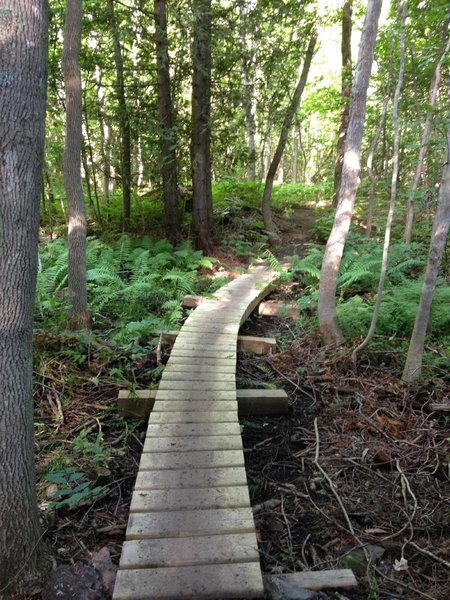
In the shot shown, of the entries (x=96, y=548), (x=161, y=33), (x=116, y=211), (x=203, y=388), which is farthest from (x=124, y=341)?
(x=116, y=211)

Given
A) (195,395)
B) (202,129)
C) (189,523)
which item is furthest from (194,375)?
(202,129)

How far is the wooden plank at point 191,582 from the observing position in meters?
2.48

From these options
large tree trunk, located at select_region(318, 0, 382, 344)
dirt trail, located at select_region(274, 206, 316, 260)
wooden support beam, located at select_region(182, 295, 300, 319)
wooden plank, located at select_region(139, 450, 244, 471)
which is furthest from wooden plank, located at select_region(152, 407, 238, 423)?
dirt trail, located at select_region(274, 206, 316, 260)

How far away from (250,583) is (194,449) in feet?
4.58

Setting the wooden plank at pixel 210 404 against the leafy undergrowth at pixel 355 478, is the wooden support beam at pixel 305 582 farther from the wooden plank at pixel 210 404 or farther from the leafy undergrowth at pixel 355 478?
the wooden plank at pixel 210 404

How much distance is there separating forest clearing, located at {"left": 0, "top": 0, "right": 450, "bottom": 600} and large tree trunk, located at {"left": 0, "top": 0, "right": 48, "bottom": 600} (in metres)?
0.01

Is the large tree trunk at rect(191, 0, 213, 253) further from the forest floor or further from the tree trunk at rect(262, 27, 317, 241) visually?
the forest floor

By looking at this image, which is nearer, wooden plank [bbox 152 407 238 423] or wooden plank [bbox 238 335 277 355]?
wooden plank [bbox 152 407 238 423]

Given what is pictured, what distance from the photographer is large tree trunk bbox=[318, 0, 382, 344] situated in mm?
6258

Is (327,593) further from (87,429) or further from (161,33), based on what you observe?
(161,33)

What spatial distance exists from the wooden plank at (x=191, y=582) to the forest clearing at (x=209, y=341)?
0.08 ft

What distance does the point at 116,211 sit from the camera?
16.1 metres

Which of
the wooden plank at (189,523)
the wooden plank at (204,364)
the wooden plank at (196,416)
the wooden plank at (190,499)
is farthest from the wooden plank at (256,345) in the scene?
the wooden plank at (189,523)

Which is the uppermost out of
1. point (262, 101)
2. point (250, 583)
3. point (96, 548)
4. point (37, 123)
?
point (262, 101)
